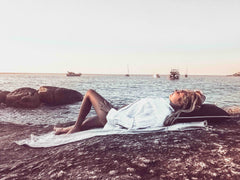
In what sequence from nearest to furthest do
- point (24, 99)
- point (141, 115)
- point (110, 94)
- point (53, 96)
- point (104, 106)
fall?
point (141, 115)
point (104, 106)
point (24, 99)
point (53, 96)
point (110, 94)

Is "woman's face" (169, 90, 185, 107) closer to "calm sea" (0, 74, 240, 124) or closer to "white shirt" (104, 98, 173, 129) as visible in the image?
"white shirt" (104, 98, 173, 129)

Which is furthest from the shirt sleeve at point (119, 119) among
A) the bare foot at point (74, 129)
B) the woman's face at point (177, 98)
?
the woman's face at point (177, 98)

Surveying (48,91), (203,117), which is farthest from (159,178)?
(48,91)

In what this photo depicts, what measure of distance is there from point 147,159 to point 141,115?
157 cm

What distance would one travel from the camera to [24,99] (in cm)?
1237

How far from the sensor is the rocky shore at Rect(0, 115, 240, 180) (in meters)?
2.11

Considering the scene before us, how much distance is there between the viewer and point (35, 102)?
12430mm

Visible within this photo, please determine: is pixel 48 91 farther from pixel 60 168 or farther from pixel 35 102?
pixel 60 168

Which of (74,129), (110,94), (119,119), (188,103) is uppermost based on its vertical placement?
(188,103)

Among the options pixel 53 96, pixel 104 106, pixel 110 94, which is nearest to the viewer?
pixel 104 106

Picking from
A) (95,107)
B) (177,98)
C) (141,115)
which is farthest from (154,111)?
(95,107)

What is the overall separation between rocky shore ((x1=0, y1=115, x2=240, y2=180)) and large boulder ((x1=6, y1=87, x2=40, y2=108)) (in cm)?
925

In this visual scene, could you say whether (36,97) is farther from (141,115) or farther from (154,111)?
(154,111)

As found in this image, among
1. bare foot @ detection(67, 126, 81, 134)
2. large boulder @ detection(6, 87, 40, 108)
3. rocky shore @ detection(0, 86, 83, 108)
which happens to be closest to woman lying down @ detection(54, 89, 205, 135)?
bare foot @ detection(67, 126, 81, 134)
